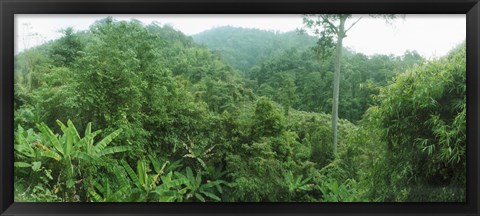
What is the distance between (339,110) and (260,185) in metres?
0.62

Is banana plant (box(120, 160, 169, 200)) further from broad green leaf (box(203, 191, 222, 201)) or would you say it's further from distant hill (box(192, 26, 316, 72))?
distant hill (box(192, 26, 316, 72))

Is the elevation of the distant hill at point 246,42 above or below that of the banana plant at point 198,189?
above

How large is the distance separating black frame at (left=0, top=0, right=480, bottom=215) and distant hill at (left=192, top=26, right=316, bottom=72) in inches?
8.7

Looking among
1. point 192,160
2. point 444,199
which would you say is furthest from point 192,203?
point 444,199

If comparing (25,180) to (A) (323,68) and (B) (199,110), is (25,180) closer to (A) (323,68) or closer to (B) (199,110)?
(B) (199,110)

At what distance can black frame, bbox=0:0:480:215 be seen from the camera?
311 cm

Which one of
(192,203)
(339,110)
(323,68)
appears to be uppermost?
(323,68)

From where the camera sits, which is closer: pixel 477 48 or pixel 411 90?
pixel 477 48

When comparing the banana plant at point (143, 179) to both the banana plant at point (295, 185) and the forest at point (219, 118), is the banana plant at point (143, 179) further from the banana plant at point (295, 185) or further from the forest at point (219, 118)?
the banana plant at point (295, 185)

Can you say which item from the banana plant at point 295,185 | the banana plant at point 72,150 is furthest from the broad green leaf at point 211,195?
the banana plant at point 72,150

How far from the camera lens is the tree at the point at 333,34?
3.37 metres

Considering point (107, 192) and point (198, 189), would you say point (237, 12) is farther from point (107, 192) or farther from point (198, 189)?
point (107, 192)

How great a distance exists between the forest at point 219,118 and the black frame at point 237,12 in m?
0.12

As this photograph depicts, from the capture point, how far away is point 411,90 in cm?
335
